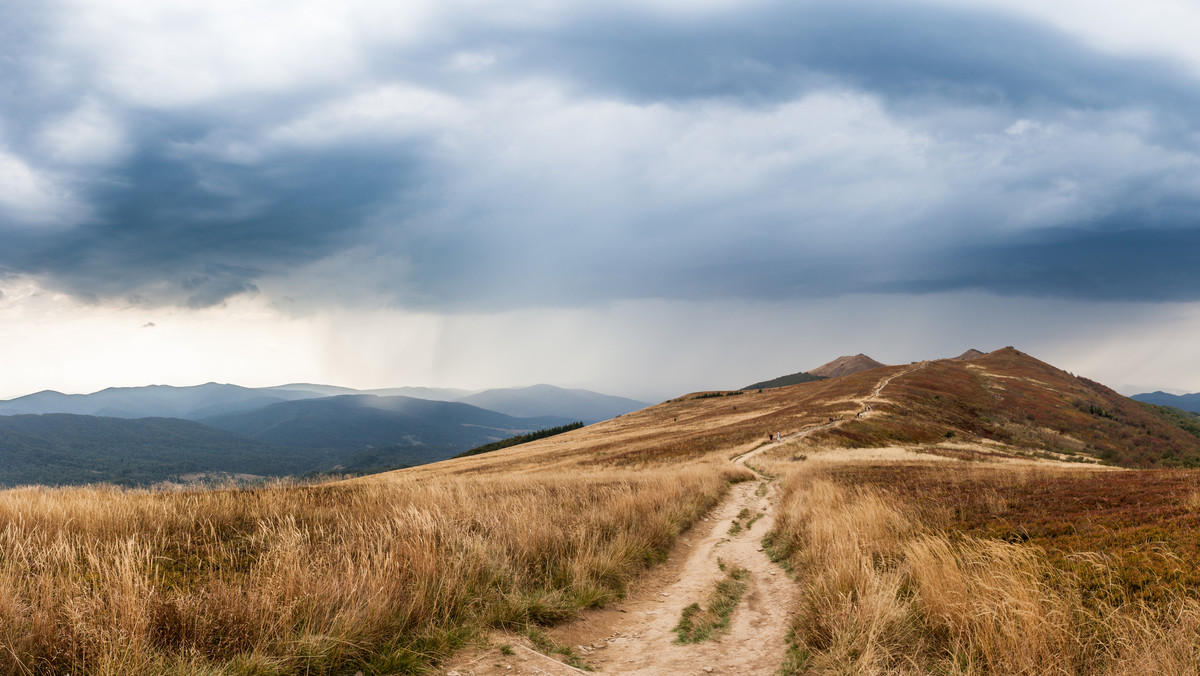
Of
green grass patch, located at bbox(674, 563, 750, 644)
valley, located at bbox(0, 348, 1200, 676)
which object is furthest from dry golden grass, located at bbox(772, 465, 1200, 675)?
green grass patch, located at bbox(674, 563, 750, 644)

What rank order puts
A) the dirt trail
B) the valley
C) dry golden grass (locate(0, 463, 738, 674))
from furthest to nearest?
1. the dirt trail
2. the valley
3. dry golden grass (locate(0, 463, 738, 674))

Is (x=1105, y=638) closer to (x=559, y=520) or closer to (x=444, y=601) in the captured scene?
(x=444, y=601)

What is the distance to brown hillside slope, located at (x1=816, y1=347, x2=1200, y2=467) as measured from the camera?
5119 centimetres

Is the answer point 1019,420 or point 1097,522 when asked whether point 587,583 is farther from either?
point 1019,420

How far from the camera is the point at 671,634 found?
760 centimetres

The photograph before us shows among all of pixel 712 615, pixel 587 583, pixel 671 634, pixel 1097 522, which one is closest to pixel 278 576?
pixel 587 583

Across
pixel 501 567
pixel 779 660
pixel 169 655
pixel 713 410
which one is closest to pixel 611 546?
pixel 501 567

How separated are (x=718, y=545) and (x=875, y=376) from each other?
9212 cm

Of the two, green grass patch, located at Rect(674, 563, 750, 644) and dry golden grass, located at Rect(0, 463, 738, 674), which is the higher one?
dry golden grass, located at Rect(0, 463, 738, 674)

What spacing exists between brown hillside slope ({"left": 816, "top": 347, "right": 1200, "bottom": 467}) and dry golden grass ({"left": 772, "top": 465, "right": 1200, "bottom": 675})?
130ft

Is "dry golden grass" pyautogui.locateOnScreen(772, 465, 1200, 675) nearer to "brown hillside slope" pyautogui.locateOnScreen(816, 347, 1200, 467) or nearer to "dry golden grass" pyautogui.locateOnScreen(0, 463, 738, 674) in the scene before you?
"dry golden grass" pyautogui.locateOnScreen(0, 463, 738, 674)

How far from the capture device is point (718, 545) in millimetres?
13961

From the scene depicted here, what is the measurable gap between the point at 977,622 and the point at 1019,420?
76.5 metres

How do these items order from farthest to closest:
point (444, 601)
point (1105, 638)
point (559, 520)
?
point (559, 520)
point (444, 601)
point (1105, 638)
